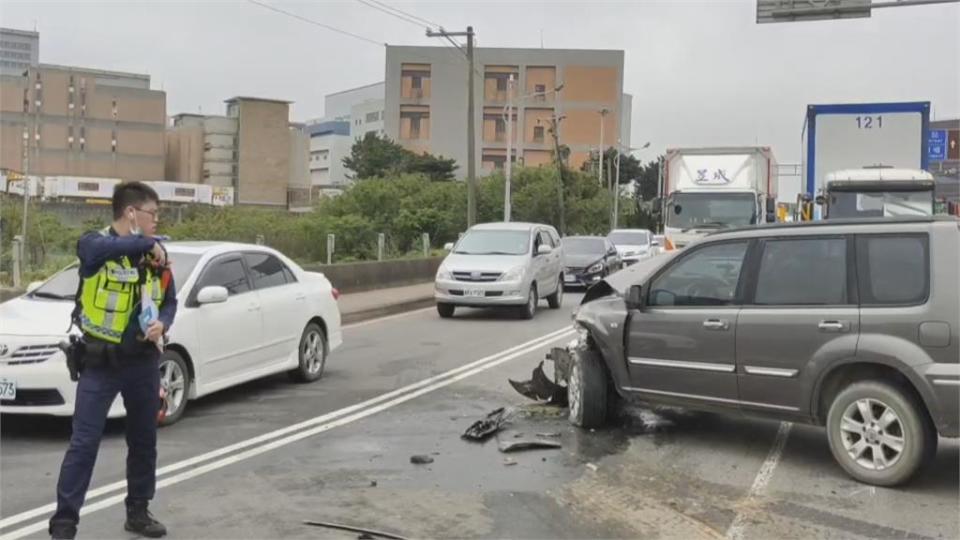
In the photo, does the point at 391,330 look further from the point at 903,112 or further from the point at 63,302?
the point at 903,112

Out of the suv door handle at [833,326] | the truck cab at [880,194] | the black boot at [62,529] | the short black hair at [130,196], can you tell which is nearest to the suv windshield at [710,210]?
the truck cab at [880,194]

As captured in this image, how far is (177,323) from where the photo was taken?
7562 millimetres

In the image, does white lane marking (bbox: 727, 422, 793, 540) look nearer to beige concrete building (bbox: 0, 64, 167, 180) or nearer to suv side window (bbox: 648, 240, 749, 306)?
suv side window (bbox: 648, 240, 749, 306)

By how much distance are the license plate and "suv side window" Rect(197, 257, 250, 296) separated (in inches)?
68.7

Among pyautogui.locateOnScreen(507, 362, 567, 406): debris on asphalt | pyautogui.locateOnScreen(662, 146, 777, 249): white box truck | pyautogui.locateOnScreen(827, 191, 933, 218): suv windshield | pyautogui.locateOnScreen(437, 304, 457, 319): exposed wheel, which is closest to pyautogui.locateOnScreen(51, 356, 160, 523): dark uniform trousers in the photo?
pyautogui.locateOnScreen(507, 362, 567, 406): debris on asphalt

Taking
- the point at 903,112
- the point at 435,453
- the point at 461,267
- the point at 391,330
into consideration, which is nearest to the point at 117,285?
the point at 435,453

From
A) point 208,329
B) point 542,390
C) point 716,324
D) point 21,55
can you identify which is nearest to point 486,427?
point 542,390

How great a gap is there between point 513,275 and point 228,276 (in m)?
8.34

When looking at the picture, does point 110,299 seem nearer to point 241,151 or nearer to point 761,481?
point 761,481

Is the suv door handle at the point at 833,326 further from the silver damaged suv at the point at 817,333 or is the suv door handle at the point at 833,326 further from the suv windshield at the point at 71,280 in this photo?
the suv windshield at the point at 71,280

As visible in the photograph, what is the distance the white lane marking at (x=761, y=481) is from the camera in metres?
5.09

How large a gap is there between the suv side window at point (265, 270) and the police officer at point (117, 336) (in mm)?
4151

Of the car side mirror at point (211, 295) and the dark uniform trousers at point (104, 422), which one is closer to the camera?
the dark uniform trousers at point (104, 422)

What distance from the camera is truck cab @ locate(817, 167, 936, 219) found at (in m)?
17.1
